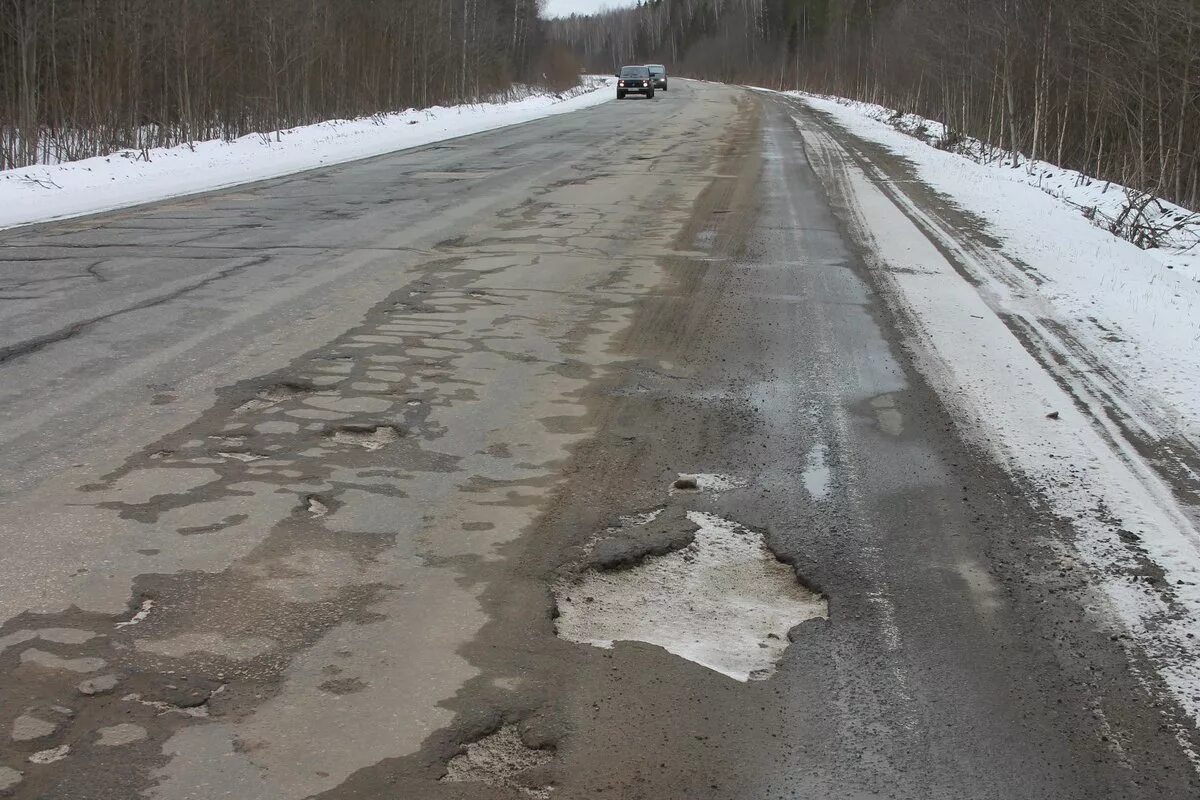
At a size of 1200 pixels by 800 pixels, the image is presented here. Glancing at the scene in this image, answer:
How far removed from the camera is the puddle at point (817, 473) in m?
4.28

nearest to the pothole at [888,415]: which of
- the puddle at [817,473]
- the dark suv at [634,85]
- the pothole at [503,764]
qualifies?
the puddle at [817,473]

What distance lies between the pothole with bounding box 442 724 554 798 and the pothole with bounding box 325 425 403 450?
7.03ft

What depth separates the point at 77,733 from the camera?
264 cm

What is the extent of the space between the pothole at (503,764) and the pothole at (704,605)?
54 cm

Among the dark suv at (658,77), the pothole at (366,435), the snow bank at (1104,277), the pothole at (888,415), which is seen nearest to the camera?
the pothole at (366,435)

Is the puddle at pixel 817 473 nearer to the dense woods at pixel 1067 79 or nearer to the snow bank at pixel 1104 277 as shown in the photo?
the snow bank at pixel 1104 277

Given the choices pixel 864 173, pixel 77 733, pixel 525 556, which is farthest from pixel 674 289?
pixel 864 173

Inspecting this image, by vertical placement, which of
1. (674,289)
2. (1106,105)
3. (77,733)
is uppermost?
(1106,105)

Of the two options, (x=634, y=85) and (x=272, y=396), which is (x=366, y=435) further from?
(x=634, y=85)

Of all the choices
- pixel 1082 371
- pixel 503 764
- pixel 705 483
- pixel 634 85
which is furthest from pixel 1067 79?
pixel 634 85

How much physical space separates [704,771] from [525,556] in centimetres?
126

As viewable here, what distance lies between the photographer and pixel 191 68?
20812 mm

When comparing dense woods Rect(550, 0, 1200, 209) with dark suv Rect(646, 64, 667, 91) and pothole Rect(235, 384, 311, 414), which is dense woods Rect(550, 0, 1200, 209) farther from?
pothole Rect(235, 384, 311, 414)

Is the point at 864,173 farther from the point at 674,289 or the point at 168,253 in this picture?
the point at 168,253
